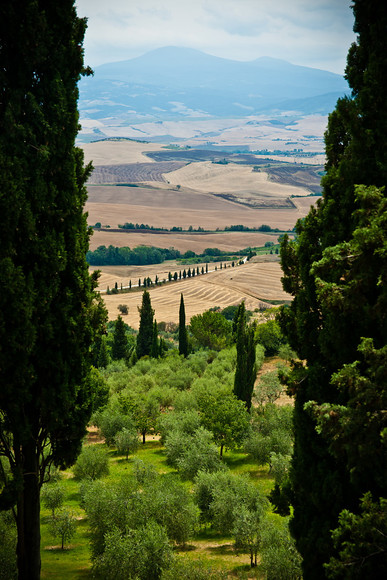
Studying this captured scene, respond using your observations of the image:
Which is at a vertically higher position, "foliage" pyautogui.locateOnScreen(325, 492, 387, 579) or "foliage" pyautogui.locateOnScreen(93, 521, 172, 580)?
"foliage" pyautogui.locateOnScreen(325, 492, 387, 579)

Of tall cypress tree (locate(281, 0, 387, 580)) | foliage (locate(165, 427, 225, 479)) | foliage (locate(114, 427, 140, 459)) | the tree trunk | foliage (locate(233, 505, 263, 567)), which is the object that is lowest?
foliage (locate(114, 427, 140, 459))

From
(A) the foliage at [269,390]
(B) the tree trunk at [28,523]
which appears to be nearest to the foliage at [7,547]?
(B) the tree trunk at [28,523]

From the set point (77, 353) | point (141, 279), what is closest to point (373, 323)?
point (77, 353)

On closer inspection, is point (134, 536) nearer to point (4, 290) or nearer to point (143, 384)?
point (4, 290)

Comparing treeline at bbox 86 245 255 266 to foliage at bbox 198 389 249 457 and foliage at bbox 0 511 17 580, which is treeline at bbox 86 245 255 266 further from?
foliage at bbox 0 511 17 580

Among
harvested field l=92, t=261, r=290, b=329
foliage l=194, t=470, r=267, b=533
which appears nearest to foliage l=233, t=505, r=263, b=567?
foliage l=194, t=470, r=267, b=533

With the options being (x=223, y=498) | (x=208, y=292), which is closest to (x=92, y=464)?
(x=223, y=498)

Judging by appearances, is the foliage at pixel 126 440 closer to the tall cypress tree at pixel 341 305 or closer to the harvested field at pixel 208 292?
the tall cypress tree at pixel 341 305
